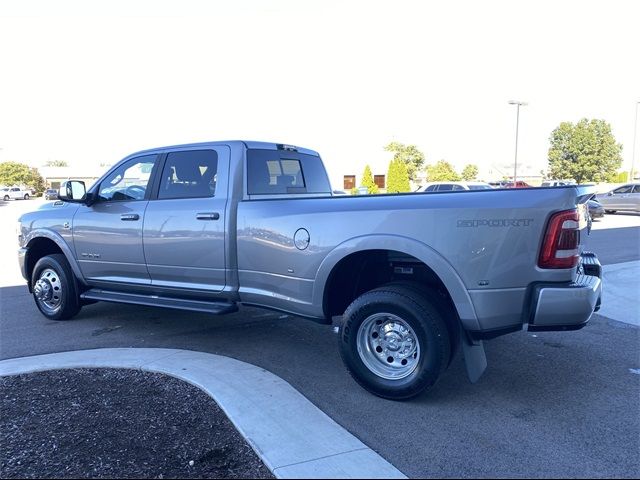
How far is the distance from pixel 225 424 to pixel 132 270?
2.64m

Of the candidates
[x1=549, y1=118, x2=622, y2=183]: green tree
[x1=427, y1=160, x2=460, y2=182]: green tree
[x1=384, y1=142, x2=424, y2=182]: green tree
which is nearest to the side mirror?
[x1=549, y1=118, x2=622, y2=183]: green tree

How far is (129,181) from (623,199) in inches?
1013

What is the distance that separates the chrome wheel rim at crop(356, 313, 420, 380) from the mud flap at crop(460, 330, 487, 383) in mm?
361

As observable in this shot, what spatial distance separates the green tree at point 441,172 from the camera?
8112 cm

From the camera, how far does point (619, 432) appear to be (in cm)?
337

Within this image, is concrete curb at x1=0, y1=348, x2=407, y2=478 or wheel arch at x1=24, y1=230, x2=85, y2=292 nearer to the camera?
concrete curb at x1=0, y1=348, x2=407, y2=478

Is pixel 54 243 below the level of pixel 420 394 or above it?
above

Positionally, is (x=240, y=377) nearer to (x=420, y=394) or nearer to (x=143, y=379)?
(x=143, y=379)

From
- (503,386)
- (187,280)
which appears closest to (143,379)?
(187,280)

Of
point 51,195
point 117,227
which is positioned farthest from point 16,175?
point 117,227

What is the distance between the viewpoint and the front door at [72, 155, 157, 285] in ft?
17.8

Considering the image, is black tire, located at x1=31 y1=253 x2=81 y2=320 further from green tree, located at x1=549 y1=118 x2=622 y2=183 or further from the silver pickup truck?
green tree, located at x1=549 y1=118 x2=622 y2=183

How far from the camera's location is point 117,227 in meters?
5.52

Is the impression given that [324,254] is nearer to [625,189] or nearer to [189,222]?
[189,222]
